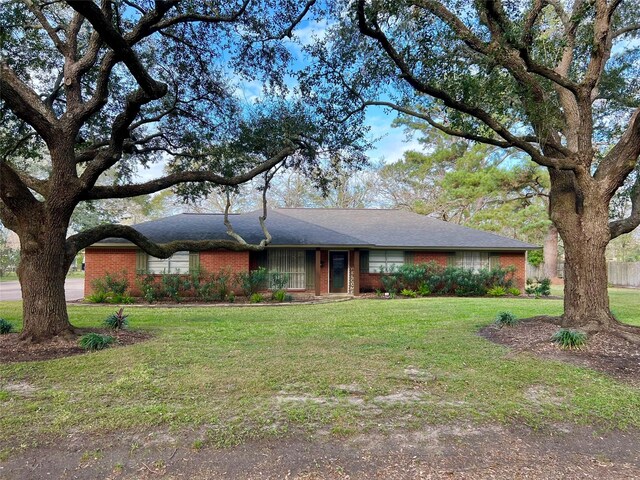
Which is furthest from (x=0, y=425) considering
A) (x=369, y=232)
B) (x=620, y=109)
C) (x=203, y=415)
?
(x=369, y=232)

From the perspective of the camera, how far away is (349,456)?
3.12m

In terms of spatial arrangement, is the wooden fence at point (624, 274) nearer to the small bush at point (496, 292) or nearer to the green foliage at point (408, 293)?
the small bush at point (496, 292)

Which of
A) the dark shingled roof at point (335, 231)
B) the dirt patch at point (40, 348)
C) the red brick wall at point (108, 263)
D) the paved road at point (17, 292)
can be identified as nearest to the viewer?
the dirt patch at point (40, 348)

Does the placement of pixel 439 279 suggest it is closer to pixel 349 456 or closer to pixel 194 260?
pixel 194 260

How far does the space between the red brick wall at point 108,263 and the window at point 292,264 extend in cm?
552

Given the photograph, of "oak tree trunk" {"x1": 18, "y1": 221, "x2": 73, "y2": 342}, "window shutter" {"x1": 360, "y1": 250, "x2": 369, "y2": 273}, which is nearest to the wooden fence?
"window shutter" {"x1": 360, "y1": 250, "x2": 369, "y2": 273}

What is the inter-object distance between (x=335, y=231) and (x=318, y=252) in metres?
2.72

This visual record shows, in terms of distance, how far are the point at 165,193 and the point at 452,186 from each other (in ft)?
87.0

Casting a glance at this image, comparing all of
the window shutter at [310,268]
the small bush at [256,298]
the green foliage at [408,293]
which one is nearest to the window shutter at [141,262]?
the small bush at [256,298]

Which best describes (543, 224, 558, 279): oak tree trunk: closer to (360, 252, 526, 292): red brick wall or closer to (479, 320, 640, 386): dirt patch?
(360, 252, 526, 292): red brick wall

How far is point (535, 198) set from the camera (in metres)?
29.4

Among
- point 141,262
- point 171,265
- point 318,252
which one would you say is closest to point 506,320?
point 318,252

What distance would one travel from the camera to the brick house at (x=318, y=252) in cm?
1562

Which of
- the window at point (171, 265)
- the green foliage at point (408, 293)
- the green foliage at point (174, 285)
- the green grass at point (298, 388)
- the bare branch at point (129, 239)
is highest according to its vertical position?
the bare branch at point (129, 239)
